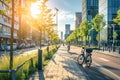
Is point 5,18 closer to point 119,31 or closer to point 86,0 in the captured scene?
point 119,31

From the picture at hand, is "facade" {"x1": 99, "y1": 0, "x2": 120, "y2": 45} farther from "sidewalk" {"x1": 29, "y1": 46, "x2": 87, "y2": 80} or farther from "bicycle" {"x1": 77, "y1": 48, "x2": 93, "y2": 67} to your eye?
"sidewalk" {"x1": 29, "y1": 46, "x2": 87, "y2": 80}

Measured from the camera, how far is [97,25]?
225ft

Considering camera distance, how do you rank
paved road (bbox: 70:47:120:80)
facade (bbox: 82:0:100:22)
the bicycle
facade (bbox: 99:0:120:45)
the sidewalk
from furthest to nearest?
facade (bbox: 82:0:100:22) < facade (bbox: 99:0:120:45) < the bicycle < paved road (bbox: 70:47:120:80) < the sidewalk

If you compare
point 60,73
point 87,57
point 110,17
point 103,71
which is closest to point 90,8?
point 110,17

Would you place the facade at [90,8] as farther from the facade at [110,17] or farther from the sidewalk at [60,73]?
the sidewalk at [60,73]

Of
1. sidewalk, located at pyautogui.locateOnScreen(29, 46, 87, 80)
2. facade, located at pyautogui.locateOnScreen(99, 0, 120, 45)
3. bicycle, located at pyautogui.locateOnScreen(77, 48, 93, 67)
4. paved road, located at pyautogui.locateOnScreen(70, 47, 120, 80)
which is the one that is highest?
facade, located at pyautogui.locateOnScreen(99, 0, 120, 45)

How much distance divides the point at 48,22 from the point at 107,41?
50.2m

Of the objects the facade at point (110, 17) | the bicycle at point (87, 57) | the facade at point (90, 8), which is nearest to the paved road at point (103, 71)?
the bicycle at point (87, 57)

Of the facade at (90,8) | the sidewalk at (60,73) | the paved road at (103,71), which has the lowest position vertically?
the paved road at (103,71)

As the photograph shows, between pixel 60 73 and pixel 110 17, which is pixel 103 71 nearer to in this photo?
pixel 60 73

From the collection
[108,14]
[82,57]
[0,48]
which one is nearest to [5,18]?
[0,48]

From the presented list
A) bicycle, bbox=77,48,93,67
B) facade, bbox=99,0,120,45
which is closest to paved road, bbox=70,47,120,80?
bicycle, bbox=77,48,93,67

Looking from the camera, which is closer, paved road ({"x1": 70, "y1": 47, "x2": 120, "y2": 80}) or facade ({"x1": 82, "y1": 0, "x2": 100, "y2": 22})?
Answer: paved road ({"x1": 70, "y1": 47, "x2": 120, "y2": 80})

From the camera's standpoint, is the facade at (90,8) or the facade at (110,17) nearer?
the facade at (110,17)
